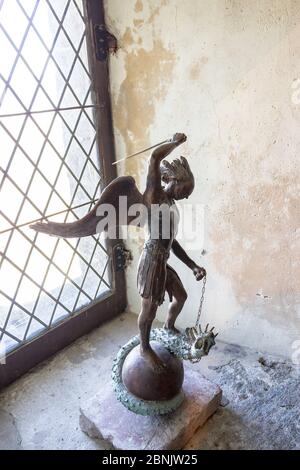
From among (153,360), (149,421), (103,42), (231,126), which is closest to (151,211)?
(153,360)

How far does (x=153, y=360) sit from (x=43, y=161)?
1.14 m

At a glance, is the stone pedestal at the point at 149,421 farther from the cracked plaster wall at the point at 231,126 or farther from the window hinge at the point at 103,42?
the window hinge at the point at 103,42

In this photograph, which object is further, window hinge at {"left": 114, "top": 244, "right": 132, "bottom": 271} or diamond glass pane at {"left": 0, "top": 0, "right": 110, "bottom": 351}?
window hinge at {"left": 114, "top": 244, "right": 132, "bottom": 271}

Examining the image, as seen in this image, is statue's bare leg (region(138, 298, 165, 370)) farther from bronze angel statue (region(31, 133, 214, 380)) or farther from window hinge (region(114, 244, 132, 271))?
window hinge (region(114, 244, 132, 271))

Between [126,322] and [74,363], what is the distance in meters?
0.46

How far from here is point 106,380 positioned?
207 centimetres

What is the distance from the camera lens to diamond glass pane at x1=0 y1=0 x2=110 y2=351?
1848 millimetres

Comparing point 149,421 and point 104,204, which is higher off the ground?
point 104,204

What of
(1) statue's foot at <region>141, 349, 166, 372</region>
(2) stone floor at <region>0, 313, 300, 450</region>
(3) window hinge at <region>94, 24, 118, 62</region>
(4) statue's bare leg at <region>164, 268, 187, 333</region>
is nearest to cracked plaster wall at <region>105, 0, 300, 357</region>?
(3) window hinge at <region>94, 24, 118, 62</region>

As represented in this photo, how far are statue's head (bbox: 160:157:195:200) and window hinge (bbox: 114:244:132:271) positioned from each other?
109 cm

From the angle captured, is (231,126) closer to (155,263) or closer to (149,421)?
(155,263)

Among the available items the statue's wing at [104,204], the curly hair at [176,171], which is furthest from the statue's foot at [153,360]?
the curly hair at [176,171]

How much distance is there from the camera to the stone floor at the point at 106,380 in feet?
5.58
